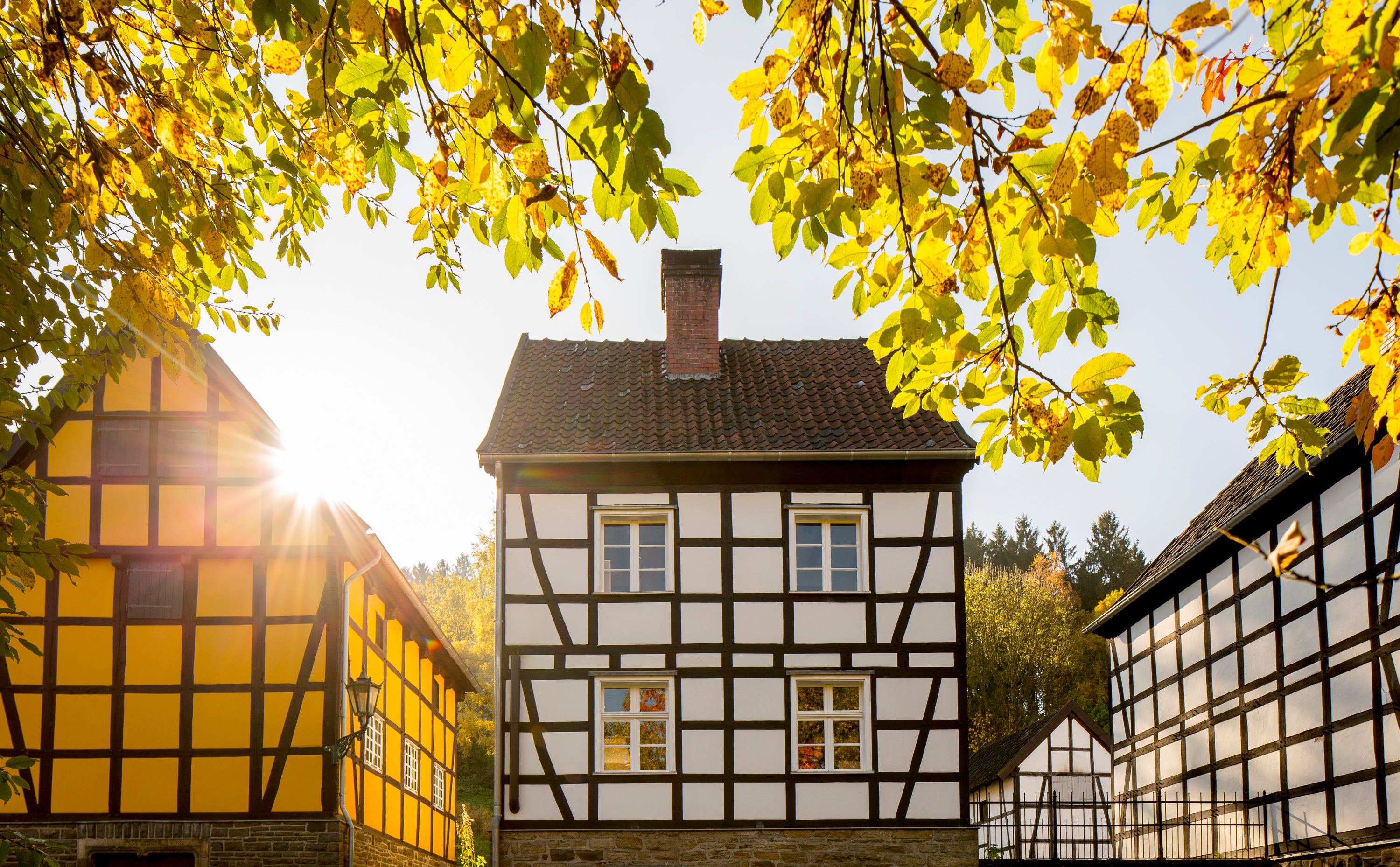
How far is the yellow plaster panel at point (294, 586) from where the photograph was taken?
1380 cm

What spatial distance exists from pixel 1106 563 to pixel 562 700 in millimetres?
41615

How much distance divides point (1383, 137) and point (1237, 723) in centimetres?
1421

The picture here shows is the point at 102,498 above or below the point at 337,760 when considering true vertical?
above

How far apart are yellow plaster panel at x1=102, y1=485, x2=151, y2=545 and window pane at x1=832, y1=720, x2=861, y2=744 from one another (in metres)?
8.00

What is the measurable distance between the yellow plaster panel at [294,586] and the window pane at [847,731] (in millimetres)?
6071

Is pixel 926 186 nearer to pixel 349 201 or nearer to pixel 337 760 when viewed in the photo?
pixel 349 201

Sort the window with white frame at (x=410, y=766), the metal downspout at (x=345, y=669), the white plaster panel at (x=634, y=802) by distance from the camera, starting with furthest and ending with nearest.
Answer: the window with white frame at (x=410, y=766)
the white plaster panel at (x=634, y=802)
the metal downspout at (x=345, y=669)

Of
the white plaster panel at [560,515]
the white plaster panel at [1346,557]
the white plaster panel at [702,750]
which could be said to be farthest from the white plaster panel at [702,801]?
the white plaster panel at [1346,557]

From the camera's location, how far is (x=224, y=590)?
45.1ft

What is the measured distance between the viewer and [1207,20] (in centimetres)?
311

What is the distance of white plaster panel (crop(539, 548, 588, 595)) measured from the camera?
15156mm

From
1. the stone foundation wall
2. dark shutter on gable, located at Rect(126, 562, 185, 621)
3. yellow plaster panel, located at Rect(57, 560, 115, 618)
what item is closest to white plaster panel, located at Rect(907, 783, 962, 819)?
the stone foundation wall

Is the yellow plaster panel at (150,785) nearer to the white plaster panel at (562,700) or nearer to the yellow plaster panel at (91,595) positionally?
the yellow plaster panel at (91,595)

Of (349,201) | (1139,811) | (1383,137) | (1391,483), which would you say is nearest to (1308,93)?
(1383,137)
